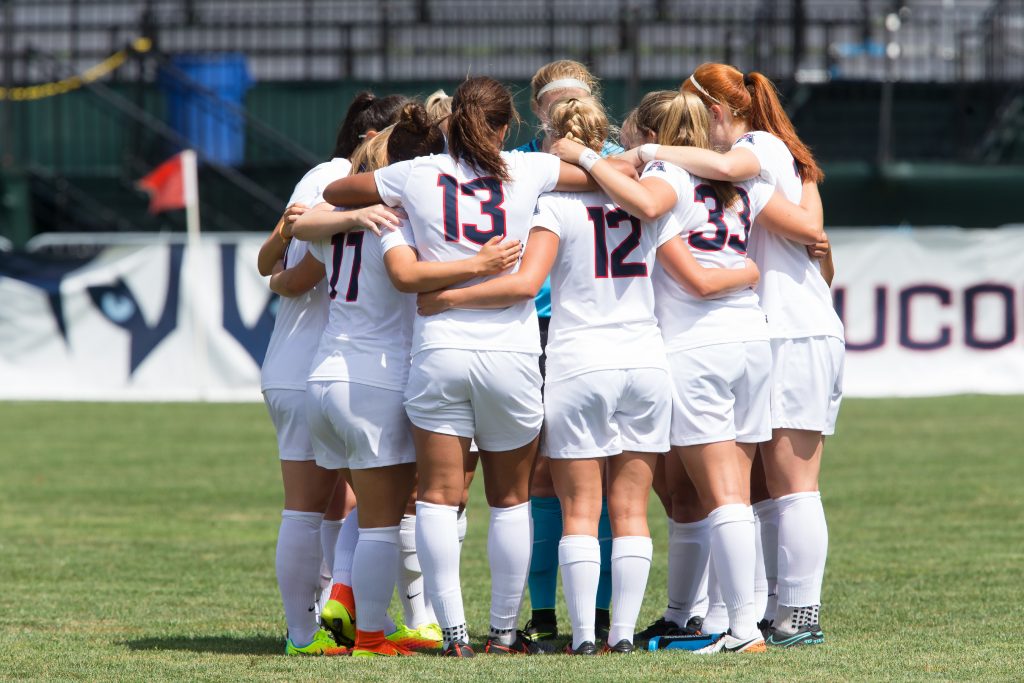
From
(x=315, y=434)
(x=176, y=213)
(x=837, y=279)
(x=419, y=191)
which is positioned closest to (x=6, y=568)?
(x=315, y=434)

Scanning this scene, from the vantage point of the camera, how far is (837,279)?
15.2 metres

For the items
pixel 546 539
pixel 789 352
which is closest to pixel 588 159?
pixel 789 352

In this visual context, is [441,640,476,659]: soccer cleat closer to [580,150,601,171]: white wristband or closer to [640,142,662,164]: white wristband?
[580,150,601,171]: white wristband

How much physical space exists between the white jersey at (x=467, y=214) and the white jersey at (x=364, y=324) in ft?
0.49

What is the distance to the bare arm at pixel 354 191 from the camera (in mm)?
4617

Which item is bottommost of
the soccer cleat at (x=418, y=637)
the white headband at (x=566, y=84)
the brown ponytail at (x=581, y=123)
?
the soccer cleat at (x=418, y=637)

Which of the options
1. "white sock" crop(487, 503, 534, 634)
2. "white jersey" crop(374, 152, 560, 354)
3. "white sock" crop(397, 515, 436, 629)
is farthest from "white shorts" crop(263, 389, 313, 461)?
"white sock" crop(487, 503, 534, 634)

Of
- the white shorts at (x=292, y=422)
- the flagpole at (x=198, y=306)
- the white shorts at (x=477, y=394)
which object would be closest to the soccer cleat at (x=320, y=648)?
the white shorts at (x=292, y=422)

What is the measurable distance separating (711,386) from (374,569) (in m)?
1.26

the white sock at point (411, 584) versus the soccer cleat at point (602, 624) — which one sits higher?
the white sock at point (411, 584)

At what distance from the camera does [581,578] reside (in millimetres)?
4586

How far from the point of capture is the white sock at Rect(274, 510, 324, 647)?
194 inches

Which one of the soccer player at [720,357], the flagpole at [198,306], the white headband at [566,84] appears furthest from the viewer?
the flagpole at [198,306]

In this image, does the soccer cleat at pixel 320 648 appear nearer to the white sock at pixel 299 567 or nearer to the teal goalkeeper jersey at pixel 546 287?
the white sock at pixel 299 567
